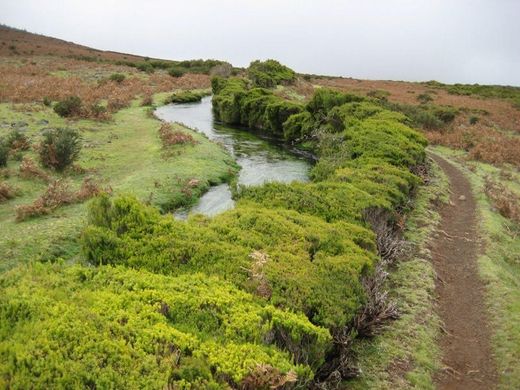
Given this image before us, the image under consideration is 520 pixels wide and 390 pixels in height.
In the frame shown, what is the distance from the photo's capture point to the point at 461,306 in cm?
1334

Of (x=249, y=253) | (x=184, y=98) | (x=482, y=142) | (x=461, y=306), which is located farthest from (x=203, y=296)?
(x=184, y=98)

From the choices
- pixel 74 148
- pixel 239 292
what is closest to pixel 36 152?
pixel 74 148

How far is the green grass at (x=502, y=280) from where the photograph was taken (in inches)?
424

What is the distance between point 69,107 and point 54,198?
18240mm

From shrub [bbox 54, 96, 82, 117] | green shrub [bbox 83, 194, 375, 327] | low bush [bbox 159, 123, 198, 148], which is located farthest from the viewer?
shrub [bbox 54, 96, 82, 117]

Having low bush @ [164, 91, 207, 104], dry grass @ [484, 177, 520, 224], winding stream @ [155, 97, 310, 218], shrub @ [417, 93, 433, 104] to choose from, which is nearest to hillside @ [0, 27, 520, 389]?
dry grass @ [484, 177, 520, 224]

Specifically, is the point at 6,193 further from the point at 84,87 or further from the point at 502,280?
the point at 84,87

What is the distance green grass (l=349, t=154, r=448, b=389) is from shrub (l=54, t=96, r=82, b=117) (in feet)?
87.8

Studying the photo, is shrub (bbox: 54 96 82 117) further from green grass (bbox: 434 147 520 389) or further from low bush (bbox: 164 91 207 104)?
green grass (bbox: 434 147 520 389)

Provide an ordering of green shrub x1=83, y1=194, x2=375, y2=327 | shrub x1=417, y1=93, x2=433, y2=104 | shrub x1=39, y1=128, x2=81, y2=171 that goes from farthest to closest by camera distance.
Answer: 1. shrub x1=417, y1=93, x2=433, y2=104
2. shrub x1=39, y1=128, x2=81, y2=171
3. green shrub x1=83, y1=194, x2=375, y2=327

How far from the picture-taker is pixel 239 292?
8852 mm

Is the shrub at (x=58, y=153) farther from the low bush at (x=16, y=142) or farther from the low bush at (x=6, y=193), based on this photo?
the low bush at (x=6, y=193)

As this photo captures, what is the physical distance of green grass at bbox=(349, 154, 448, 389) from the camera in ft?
32.0

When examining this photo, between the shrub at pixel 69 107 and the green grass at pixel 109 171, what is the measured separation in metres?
0.56
